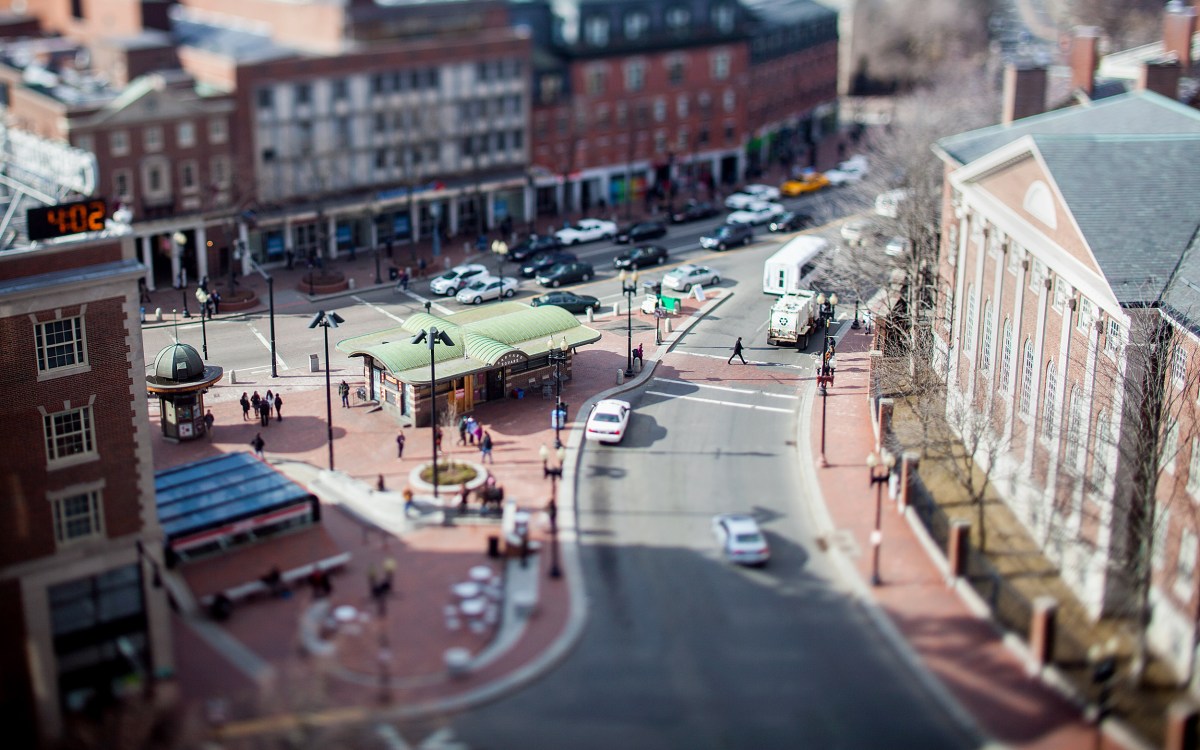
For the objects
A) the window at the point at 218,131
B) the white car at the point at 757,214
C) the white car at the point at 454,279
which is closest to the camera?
the white car at the point at 454,279

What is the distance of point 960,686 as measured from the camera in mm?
44469

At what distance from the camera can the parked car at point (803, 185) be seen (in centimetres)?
11738

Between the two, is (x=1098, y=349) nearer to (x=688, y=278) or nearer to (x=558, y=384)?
(x=558, y=384)

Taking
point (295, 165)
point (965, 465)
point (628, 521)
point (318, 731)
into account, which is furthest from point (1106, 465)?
point (295, 165)

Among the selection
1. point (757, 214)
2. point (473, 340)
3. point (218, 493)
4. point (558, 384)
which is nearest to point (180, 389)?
point (218, 493)

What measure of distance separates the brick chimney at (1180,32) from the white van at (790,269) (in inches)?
1014

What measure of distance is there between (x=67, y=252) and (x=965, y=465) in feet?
117

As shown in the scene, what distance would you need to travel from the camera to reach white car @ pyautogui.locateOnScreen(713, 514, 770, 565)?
52.4 meters

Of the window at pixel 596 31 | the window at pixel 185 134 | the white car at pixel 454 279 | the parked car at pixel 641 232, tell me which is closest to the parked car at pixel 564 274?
the white car at pixel 454 279

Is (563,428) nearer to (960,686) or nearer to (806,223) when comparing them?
(960,686)

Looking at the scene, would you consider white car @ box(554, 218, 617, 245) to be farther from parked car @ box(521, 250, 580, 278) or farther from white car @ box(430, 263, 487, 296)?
white car @ box(430, 263, 487, 296)

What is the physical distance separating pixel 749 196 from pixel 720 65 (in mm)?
16043

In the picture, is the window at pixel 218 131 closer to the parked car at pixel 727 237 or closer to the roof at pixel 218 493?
the parked car at pixel 727 237

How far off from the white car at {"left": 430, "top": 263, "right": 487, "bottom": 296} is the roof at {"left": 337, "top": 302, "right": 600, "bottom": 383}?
13.4 meters
